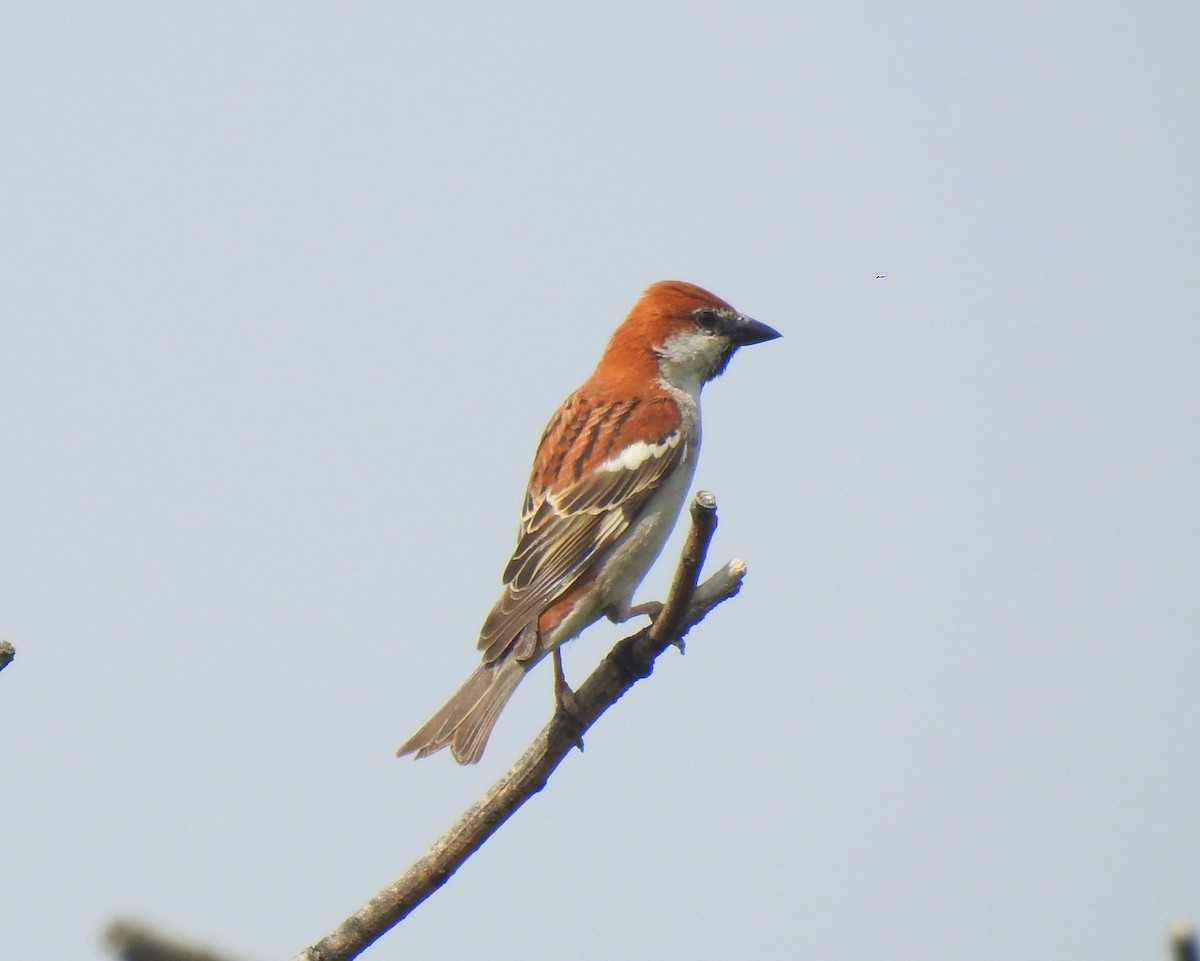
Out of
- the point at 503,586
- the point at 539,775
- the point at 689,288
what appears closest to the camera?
the point at 539,775

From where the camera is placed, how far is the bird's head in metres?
8.59

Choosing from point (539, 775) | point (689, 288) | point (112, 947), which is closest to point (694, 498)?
point (539, 775)

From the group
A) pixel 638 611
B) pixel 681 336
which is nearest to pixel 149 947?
pixel 638 611

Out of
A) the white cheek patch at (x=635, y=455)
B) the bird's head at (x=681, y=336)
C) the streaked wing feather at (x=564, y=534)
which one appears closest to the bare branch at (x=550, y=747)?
the streaked wing feather at (x=564, y=534)

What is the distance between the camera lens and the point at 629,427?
7.65m

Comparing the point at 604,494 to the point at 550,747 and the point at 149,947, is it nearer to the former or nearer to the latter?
the point at 550,747

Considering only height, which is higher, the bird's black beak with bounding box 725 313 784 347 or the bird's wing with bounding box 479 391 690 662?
the bird's black beak with bounding box 725 313 784 347

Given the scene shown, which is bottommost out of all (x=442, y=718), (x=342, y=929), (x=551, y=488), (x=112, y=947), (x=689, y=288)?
(x=342, y=929)

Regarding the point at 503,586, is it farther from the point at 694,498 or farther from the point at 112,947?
the point at 112,947

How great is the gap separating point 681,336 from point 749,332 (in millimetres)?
463

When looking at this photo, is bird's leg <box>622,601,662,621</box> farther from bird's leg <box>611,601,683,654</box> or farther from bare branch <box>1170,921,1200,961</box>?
bare branch <box>1170,921,1200,961</box>

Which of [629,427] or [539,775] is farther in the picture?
[629,427]

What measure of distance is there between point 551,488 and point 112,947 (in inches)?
240

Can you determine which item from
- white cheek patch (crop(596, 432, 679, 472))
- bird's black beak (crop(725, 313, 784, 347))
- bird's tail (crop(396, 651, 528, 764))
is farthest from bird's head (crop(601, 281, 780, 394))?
bird's tail (crop(396, 651, 528, 764))
